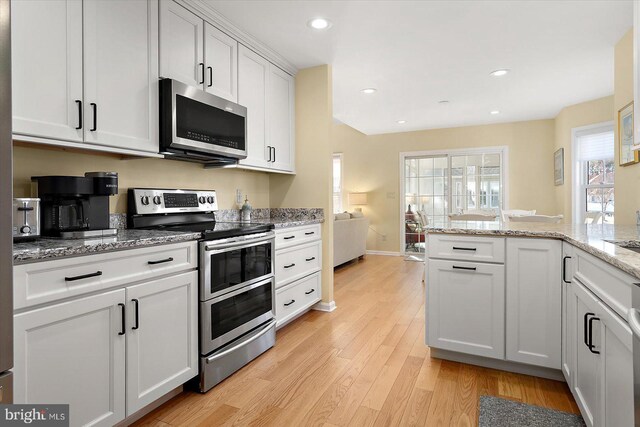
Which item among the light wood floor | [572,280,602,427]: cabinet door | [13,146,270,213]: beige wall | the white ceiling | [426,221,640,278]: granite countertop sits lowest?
the light wood floor

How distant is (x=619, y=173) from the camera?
312 centimetres

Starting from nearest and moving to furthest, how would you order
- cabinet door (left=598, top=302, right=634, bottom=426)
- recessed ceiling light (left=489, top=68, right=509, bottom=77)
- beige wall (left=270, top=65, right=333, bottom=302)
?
cabinet door (left=598, top=302, right=634, bottom=426)
beige wall (left=270, top=65, right=333, bottom=302)
recessed ceiling light (left=489, top=68, right=509, bottom=77)

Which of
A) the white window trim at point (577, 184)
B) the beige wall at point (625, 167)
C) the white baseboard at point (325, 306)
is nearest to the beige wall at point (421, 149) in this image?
the white window trim at point (577, 184)

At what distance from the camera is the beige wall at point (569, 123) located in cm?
472

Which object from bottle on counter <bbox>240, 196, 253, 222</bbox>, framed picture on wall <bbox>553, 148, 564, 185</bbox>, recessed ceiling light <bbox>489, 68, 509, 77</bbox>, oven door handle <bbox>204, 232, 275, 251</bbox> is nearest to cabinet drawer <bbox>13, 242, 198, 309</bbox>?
oven door handle <bbox>204, 232, 275, 251</bbox>

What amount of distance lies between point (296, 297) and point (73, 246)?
195 cm

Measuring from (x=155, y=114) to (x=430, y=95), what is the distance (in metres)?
3.64

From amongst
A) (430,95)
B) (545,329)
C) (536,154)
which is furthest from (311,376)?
(536,154)

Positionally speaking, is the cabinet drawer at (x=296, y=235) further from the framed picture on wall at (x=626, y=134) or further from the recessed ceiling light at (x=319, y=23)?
the framed picture on wall at (x=626, y=134)

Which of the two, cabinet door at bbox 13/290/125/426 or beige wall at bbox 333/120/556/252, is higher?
beige wall at bbox 333/120/556/252

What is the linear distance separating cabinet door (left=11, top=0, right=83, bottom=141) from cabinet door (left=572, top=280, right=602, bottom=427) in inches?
95.4

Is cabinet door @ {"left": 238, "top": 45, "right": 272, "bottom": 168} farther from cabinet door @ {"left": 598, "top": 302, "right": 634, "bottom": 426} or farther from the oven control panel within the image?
cabinet door @ {"left": 598, "top": 302, "right": 634, "bottom": 426}

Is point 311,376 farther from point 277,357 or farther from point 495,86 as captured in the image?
point 495,86

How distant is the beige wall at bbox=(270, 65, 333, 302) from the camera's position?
3.42m
